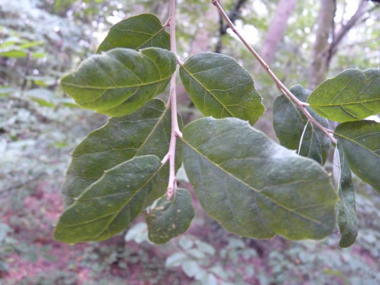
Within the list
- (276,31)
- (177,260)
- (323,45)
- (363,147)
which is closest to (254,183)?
(363,147)

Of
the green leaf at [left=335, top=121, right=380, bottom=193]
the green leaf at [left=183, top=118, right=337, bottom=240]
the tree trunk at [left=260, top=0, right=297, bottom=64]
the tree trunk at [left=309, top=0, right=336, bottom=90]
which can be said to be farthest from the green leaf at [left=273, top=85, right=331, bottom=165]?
the tree trunk at [left=260, top=0, right=297, bottom=64]

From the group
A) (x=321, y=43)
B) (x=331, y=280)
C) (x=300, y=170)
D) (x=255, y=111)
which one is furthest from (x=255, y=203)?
(x=331, y=280)

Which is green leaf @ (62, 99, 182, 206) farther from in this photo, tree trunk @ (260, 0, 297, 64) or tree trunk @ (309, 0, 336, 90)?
tree trunk @ (260, 0, 297, 64)

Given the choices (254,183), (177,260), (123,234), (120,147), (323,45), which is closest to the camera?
(254,183)

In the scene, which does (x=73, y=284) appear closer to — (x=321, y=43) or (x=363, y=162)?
(x=363, y=162)

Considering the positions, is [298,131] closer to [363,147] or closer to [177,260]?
[363,147]

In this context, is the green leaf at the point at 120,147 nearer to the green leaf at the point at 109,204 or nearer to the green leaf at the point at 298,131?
the green leaf at the point at 109,204
